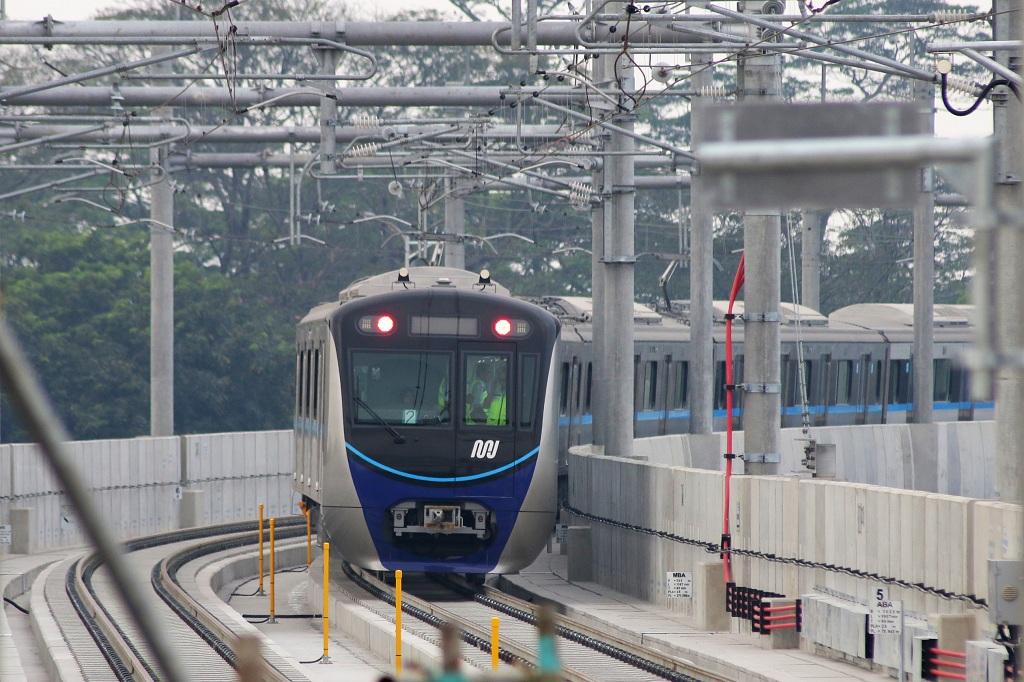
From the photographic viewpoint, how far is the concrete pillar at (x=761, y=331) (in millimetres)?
18359

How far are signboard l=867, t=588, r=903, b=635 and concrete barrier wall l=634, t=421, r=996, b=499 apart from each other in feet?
47.2

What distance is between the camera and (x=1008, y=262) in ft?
47.0

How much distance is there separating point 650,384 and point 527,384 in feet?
43.6

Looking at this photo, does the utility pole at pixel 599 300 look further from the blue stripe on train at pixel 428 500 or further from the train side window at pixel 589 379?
the blue stripe on train at pixel 428 500

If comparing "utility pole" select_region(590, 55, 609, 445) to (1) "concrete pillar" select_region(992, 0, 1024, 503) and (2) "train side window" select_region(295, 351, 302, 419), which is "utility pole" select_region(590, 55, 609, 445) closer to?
(2) "train side window" select_region(295, 351, 302, 419)

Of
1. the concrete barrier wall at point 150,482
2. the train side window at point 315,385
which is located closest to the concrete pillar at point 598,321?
the train side window at point 315,385

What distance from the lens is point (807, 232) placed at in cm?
4372

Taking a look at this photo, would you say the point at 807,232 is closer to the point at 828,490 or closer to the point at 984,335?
the point at 828,490

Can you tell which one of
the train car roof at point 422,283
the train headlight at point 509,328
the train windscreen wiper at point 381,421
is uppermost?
the train car roof at point 422,283

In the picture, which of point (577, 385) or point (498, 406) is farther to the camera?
point (577, 385)

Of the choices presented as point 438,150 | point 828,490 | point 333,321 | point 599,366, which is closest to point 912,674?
point 828,490

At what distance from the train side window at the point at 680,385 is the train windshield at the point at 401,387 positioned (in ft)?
48.8

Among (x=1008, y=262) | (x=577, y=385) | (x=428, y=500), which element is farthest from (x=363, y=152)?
(x=1008, y=262)

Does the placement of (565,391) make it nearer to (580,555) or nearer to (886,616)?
(580,555)
